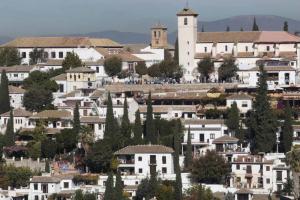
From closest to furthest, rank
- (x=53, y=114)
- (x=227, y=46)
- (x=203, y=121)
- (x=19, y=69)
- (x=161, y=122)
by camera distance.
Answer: (x=161, y=122), (x=203, y=121), (x=53, y=114), (x=19, y=69), (x=227, y=46)

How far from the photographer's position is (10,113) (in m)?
62.7

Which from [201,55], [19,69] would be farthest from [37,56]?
[201,55]

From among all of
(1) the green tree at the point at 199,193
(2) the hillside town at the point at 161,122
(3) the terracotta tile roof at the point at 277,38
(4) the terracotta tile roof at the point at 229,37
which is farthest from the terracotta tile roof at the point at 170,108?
(4) the terracotta tile roof at the point at 229,37

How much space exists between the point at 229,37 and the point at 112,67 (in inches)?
372

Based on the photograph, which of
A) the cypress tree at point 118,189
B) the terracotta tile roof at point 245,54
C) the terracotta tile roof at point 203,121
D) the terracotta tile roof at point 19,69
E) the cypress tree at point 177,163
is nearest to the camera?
the cypress tree at point 118,189

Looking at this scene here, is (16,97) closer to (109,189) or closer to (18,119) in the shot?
(18,119)

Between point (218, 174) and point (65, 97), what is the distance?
16.0 meters

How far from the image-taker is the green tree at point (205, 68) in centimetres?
7419

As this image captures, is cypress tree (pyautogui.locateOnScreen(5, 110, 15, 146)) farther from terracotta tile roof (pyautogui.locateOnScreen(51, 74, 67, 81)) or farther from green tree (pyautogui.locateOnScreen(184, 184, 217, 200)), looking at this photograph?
green tree (pyautogui.locateOnScreen(184, 184, 217, 200))

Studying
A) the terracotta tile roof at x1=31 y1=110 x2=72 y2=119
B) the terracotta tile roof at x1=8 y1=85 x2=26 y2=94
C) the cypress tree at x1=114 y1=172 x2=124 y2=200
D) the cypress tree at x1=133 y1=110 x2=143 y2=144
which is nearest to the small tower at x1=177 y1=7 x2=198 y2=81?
the terracotta tile roof at x1=8 y1=85 x2=26 y2=94

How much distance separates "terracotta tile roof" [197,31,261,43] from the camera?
78.5m

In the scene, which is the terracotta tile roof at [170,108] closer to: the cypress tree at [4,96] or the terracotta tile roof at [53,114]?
the terracotta tile roof at [53,114]

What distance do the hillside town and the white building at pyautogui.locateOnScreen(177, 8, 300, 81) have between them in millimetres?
69

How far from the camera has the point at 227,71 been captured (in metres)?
72.4
